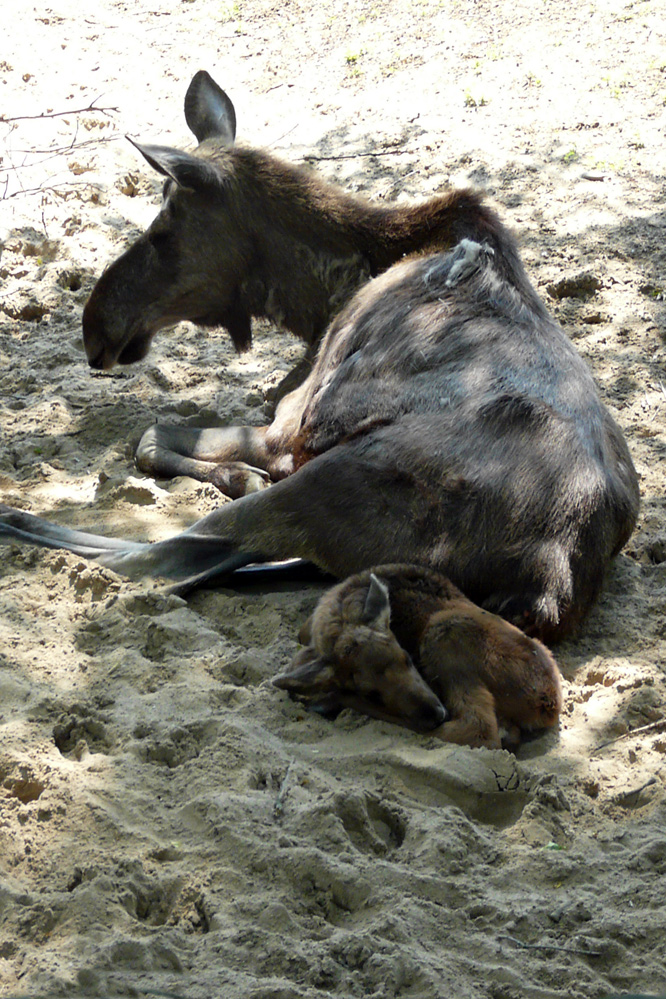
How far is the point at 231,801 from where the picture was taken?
11.2 feet

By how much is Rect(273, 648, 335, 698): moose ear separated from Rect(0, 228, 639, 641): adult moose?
2.34ft

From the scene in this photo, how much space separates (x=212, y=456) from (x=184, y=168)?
5.31 feet

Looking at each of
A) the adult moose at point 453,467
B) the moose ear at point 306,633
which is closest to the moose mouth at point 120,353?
the adult moose at point 453,467

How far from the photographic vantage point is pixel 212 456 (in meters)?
6.08

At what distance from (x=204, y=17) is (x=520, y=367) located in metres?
8.06

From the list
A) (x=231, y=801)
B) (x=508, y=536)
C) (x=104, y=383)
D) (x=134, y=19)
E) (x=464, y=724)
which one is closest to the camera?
(x=231, y=801)

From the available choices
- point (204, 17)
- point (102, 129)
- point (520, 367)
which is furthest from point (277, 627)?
point (204, 17)

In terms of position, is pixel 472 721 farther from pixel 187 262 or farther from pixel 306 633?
pixel 187 262

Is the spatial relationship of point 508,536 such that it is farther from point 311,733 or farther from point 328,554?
point 311,733

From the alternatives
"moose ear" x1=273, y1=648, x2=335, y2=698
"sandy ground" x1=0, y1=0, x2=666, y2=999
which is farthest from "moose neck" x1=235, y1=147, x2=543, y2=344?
"moose ear" x1=273, y1=648, x2=335, y2=698

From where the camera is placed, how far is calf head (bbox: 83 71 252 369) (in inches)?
242

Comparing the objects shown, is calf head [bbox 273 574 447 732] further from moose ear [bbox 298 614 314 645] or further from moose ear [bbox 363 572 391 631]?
moose ear [bbox 298 614 314 645]

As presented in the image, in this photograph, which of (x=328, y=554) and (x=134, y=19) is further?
(x=134, y=19)

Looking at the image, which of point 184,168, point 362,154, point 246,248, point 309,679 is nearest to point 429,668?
point 309,679
